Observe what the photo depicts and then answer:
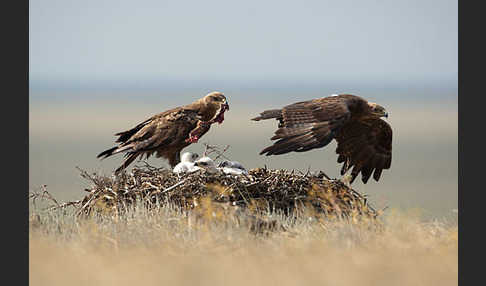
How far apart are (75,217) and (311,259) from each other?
10.7 feet

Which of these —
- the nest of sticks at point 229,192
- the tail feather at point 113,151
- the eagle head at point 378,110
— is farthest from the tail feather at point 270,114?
the tail feather at point 113,151

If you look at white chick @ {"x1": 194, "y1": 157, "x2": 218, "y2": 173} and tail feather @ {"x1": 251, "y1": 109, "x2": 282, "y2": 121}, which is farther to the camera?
tail feather @ {"x1": 251, "y1": 109, "x2": 282, "y2": 121}

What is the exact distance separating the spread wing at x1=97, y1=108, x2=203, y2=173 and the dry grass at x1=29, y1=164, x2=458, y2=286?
1581 millimetres

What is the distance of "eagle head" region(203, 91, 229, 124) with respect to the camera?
1081 cm

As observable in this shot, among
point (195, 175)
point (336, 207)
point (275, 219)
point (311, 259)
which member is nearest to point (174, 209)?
point (195, 175)

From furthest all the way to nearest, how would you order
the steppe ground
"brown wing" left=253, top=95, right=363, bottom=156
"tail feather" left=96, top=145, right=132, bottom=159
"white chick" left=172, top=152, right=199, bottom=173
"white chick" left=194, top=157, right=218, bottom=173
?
1. "tail feather" left=96, top=145, right=132, bottom=159
2. "white chick" left=172, top=152, right=199, bottom=173
3. "white chick" left=194, top=157, right=218, bottom=173
4. "brown wing" left=253, top=95, right=363, bottom=156
5. the steppe ground

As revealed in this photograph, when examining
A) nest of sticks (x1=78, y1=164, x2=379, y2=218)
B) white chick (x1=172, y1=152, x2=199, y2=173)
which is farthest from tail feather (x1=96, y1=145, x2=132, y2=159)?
white chick (x1=172, y1=152, x2=199, y2=173)

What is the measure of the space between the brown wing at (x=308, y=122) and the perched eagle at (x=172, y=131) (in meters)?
0.92

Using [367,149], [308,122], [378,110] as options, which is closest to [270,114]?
[308,122]

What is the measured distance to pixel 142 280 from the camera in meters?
6.89

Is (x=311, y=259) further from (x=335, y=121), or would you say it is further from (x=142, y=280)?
(x=335, y=121)

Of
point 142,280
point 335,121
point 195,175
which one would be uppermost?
point 335,121

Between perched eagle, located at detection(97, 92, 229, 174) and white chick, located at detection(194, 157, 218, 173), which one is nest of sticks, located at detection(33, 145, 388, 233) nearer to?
white chick, located at detection(194, 157, 218, 173)

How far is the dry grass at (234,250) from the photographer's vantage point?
702 centimetres
